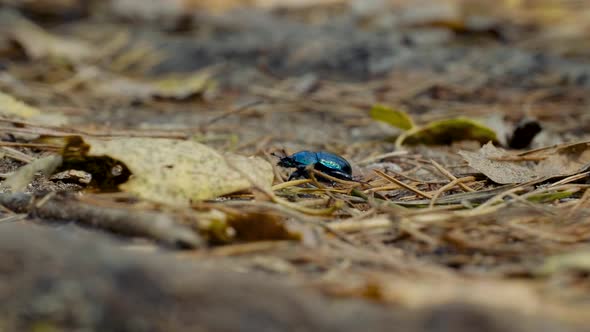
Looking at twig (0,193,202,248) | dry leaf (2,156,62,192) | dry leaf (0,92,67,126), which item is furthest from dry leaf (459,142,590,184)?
dry leaf (0,92,67,126)

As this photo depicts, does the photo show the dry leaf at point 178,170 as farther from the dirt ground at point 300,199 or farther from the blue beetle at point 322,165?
the blue beetle at point 322,165

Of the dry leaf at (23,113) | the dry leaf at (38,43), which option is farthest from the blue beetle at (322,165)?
the dry leaf at (38,43)

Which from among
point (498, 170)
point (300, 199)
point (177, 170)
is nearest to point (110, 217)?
point (177, 170)

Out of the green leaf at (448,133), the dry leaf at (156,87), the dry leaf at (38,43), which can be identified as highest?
the dry leaf at (38,43)

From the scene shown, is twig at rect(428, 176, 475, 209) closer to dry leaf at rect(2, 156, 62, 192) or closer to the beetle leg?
the beetle leg

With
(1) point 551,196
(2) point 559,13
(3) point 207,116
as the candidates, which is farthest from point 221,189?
(2) point 559,13

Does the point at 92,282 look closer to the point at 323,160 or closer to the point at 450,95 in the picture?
the point at 323,160
